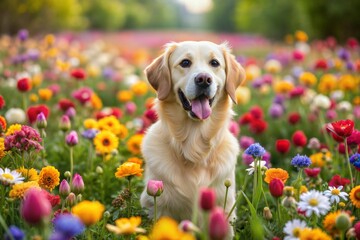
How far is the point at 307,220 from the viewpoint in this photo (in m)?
2.55

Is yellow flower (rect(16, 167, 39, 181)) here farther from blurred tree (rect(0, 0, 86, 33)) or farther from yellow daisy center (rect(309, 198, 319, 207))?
blurred tree (rect(0, 0, 86, 33))

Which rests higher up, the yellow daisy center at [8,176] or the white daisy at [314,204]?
the yellow daisy center at [8,176]

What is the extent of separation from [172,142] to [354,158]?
51.0 inches

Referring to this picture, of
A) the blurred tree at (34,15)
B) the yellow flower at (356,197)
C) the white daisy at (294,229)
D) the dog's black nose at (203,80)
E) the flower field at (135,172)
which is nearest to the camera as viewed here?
the flower field at (135,172)

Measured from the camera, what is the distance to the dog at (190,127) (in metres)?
3.05

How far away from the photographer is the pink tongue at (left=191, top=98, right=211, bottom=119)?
3.21 m

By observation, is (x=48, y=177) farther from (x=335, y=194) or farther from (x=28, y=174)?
(x=335, y=194)

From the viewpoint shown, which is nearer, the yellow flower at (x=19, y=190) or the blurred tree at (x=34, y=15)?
the yellow flower at (x=19, y=190)

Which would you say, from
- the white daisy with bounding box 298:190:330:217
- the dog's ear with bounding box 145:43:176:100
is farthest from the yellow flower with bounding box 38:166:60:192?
the white daisy with bounding box 298:190:330:217

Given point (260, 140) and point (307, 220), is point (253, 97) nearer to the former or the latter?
point (260, 140)

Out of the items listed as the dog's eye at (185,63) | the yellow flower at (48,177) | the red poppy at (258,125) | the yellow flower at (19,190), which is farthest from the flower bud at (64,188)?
the red poppy at (258,125)

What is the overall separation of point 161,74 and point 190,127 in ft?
1.63

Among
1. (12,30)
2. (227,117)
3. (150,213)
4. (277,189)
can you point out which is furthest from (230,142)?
(12,30)

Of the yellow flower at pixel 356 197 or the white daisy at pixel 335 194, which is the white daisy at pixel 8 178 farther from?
the yellow flower at pixel 356 197
